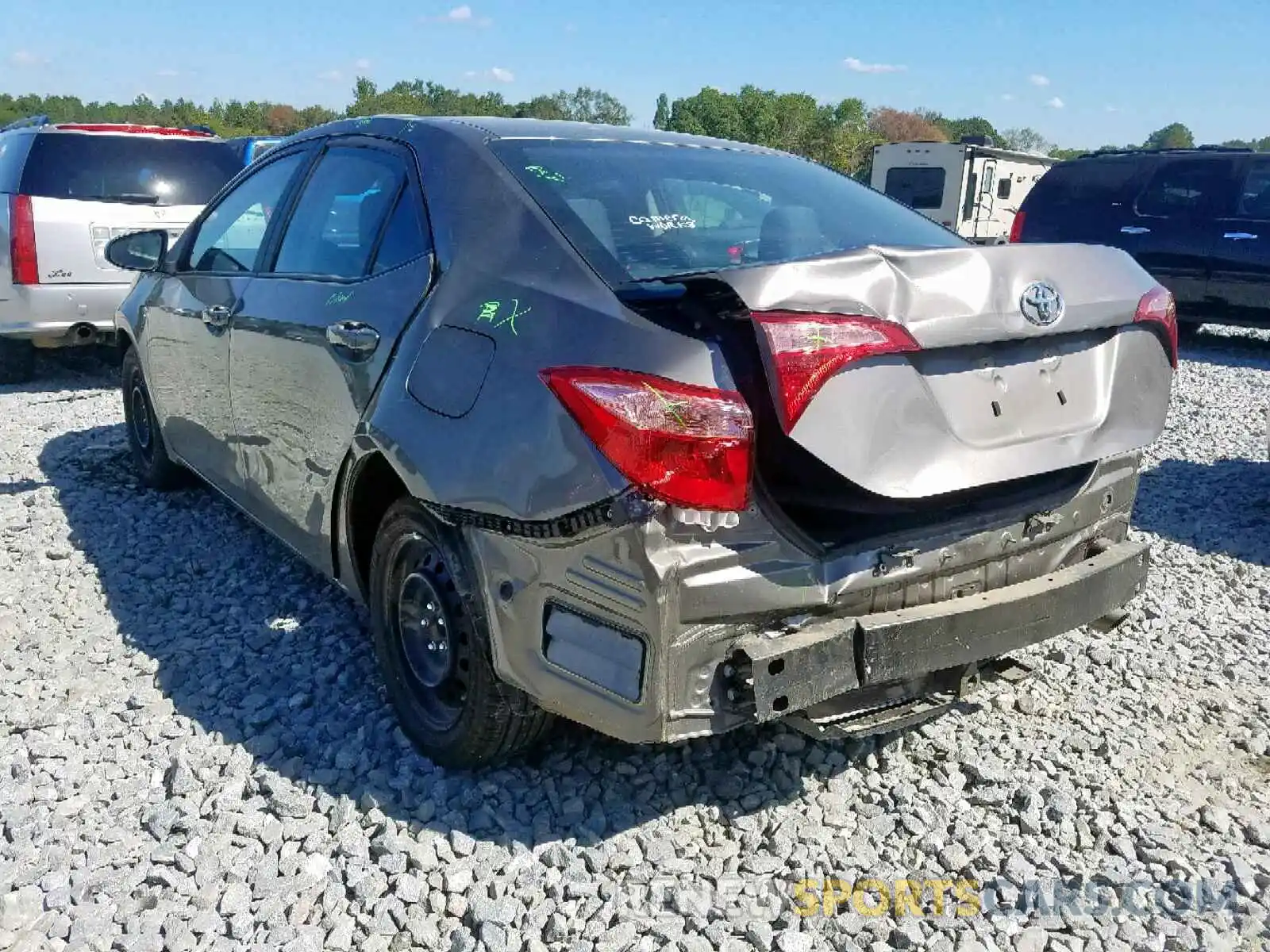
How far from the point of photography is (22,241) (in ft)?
23.1

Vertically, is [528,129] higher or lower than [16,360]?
higher

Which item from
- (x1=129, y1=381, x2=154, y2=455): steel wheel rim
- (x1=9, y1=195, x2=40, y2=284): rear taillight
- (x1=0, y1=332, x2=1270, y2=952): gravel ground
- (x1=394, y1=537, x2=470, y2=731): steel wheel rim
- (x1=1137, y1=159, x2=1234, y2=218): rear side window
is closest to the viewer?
(x1=0, y1=332, x2=1270, y2=952): gravel ground

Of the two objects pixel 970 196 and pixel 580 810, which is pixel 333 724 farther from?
pixel 970 196

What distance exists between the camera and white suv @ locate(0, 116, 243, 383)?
23.4 feet

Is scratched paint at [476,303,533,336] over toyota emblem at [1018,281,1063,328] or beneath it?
beneath

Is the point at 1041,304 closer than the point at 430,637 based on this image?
Yes

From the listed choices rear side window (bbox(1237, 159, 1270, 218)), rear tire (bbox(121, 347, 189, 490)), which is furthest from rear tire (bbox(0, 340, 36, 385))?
rear side window (bbox(1237, 159, 1270, 218))

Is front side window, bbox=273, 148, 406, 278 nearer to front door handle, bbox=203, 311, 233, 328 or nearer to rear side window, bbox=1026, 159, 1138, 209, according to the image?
front door handle, bbox=203, 311, 233, 328

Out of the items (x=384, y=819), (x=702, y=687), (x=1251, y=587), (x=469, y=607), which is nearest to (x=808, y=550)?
(x=702, y=687)

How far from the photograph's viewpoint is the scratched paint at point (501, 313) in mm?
2398

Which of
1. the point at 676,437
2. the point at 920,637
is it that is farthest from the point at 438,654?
the point at 920,637

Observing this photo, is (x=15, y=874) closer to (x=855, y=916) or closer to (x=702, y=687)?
(x=702, y=687)

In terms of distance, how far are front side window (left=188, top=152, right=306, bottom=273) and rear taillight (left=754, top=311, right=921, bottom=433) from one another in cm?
231

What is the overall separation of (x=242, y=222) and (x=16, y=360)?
4.77 meters
